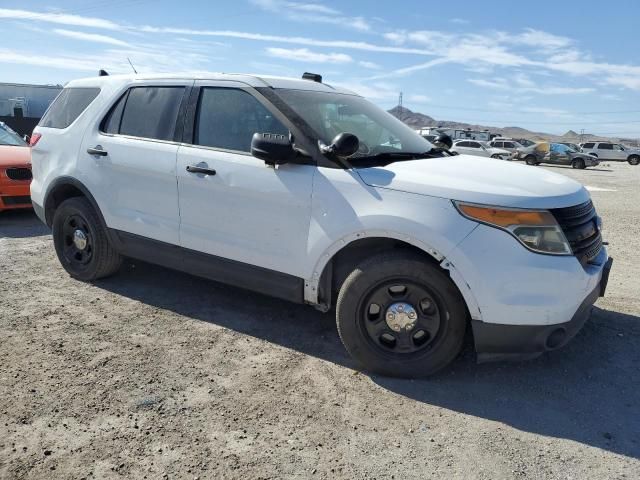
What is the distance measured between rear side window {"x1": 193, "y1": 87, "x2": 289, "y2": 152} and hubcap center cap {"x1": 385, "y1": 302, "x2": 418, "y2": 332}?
4.65 feet

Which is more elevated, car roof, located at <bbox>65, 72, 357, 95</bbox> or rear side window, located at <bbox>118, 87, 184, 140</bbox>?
car roof, located at <bbox>65, 72, 357, 95</bbox>

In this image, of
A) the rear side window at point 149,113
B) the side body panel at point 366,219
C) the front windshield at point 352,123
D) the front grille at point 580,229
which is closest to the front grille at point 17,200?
the rear side window at point 149,113

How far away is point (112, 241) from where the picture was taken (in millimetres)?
4680

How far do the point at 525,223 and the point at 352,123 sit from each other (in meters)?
1.56

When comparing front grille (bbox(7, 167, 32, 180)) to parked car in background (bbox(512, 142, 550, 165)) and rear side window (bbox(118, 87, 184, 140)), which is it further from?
parked car in background (bbox(512, 142, 550, 165))

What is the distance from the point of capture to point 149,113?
14.5ft

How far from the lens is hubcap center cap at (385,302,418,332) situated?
3.25 metres

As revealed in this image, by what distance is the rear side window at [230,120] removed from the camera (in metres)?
3.76

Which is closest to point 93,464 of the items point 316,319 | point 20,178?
point 316,319

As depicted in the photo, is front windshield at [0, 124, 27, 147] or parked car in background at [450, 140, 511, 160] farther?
parked car in background at [450, 140, 511, 160]

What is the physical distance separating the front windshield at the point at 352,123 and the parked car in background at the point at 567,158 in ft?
108

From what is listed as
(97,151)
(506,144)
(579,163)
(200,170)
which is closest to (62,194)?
(97,151)

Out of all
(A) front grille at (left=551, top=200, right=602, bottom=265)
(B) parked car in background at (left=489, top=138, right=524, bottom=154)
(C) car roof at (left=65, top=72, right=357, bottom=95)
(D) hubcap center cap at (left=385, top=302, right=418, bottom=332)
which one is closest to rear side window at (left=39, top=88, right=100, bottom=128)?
(C) car roof at (left=65, top=72, right=357, bottom=95)

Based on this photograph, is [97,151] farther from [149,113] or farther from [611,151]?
[611,151]
